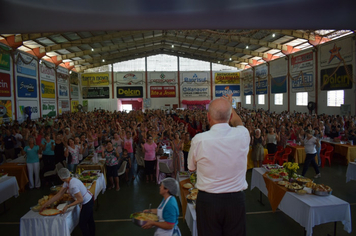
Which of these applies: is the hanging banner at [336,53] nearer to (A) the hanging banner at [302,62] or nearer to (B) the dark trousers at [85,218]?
(A) the hanging banner at [302,62]

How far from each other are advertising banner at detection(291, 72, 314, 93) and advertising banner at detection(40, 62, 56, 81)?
814 inches

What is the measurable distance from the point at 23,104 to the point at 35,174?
11182 millimetres

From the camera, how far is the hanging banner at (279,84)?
21.7 meters

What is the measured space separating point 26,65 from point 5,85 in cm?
296

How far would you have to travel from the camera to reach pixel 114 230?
15.1ft

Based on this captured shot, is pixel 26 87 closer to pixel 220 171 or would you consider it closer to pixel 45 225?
pixel 45 225

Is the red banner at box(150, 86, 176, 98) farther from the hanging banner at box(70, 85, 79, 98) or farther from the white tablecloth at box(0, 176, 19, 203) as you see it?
the white tablecloth at box(0, 176, 19, 203)

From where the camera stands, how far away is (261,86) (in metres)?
25.9

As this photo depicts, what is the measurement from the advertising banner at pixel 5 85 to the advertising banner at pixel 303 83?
21.0 m

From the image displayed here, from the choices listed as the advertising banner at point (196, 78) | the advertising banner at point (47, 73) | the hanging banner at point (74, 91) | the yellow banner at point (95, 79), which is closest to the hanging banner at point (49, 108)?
the advertising banner at point (47, 73)

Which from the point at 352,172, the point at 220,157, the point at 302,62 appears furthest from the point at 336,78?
the point at 220,157

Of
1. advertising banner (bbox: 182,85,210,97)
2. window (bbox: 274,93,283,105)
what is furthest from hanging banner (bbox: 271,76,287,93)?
advertising banner (bbox: 182,85,210,97)

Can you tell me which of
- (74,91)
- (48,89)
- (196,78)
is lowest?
(48,89)

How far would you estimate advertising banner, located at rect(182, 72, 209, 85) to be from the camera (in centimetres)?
3020
